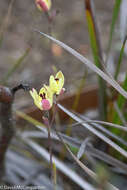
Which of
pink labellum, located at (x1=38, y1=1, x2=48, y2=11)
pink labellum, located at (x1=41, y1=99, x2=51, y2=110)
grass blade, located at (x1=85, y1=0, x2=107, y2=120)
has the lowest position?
pink labellum, located at (x1=41, y1=99, x2=51, y2=110)

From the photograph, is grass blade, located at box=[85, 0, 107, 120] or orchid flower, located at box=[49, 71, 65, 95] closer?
orchid flower, located at box=[49, 71, 65, 95]

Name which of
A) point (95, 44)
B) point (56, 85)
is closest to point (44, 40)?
point (95, 44)

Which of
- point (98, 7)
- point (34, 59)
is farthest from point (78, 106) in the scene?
point (98, 7)

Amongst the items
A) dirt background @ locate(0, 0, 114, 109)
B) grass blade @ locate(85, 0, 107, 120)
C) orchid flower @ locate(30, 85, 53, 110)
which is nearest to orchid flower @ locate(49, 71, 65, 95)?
orchid flower @ locate(30, 85, 53, 110)

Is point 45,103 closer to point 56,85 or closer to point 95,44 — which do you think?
point 56,85

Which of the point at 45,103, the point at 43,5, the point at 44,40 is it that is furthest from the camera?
the point at 44,40

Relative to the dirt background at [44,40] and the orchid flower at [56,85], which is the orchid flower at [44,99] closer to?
the orchid flower at [56,85]

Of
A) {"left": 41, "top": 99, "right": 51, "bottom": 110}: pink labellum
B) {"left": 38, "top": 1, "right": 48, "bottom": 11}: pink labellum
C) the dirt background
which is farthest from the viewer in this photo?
the dirt background

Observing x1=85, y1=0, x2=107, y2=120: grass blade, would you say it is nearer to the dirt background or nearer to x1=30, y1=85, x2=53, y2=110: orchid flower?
x1=30, y1=85, x2=53, y2=110: orchid flower
